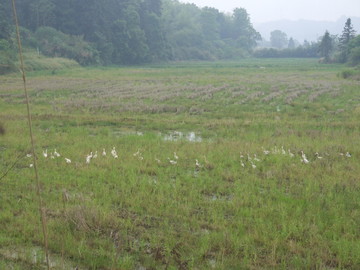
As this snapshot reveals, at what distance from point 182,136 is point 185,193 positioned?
5595mm

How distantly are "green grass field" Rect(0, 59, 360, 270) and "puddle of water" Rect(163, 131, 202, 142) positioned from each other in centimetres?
8

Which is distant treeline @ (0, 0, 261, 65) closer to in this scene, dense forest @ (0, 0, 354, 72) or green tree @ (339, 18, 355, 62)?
dense forest @ (0, 0, 354, 72)

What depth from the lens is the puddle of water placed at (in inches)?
474

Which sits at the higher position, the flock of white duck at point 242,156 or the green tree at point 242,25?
the green tree at point 242,25

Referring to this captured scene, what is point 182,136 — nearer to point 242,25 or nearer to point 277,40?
point 242,25

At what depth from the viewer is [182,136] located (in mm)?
12602

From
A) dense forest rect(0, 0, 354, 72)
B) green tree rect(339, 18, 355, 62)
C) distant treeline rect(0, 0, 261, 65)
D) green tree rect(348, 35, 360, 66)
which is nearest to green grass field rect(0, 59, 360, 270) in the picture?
dense forest rect(0, 0, 354, 72)

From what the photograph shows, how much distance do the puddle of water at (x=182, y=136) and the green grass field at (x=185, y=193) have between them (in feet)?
0.25

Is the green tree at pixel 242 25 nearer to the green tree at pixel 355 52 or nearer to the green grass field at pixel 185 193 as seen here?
the green tree at pixel 355 52

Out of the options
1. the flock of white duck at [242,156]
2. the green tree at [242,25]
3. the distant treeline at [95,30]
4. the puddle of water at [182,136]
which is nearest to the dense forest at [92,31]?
the distant treeline at [95,30]

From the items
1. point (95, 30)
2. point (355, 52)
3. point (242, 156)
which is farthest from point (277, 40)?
point (242, 156)

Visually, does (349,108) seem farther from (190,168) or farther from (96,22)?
(96,22)

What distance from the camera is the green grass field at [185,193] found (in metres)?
4.89

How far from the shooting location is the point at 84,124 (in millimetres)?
14219
